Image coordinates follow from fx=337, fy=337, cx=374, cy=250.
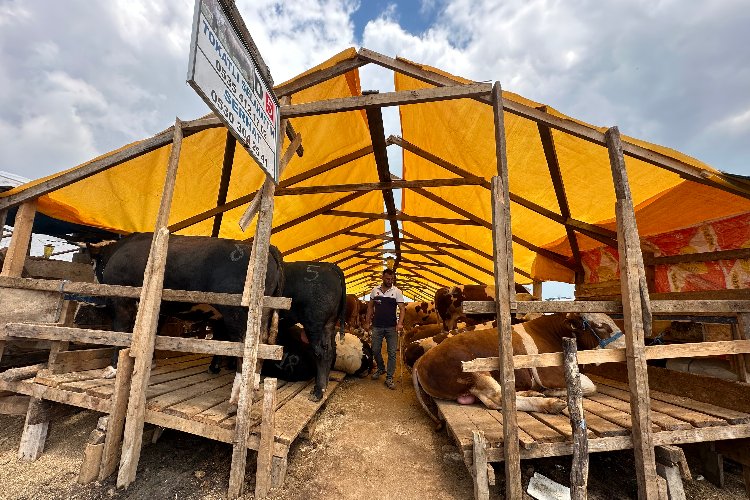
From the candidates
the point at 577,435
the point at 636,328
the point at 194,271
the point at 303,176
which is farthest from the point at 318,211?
the point at 577,435

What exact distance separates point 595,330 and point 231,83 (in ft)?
16.6

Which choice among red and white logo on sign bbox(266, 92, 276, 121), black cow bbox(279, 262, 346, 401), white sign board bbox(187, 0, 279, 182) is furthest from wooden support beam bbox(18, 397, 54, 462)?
red and white logo on sign bbox(266, 92, 276, 121)

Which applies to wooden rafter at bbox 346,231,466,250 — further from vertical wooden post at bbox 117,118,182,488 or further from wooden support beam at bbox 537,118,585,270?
vertical wooden post at bbox 117,118,182,488

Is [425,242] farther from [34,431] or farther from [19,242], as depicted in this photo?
[34,431]

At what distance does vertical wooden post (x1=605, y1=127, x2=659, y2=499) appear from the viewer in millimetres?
2723

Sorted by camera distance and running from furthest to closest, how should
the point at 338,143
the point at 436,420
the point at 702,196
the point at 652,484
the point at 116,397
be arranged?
the point at 338,143 < the point at 436,420 < the point at 702,196 < the point at 116,397 < the point at 652,484

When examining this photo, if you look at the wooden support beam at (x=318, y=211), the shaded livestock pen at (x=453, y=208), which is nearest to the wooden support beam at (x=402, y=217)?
the shaded livestock pen at (x=453, y=208)

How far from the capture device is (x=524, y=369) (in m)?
4.48

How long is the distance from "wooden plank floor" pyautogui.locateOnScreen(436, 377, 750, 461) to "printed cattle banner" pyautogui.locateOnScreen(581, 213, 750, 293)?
2.32 m

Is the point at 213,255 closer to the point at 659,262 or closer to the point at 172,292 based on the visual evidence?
the point at 172,292

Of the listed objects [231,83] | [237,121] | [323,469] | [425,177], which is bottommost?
[323,469]

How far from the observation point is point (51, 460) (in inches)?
133

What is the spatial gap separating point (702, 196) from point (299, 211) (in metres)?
6.64

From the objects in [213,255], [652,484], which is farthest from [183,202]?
[652,484]
